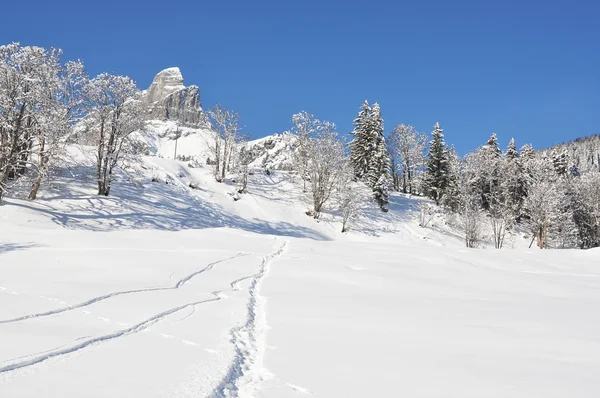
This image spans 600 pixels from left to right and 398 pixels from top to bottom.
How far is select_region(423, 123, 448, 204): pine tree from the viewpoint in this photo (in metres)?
52.5

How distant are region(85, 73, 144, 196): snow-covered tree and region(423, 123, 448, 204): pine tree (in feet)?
126

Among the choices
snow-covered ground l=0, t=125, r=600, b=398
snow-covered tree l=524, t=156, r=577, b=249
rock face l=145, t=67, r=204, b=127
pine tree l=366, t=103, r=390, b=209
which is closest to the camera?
snow-covered ground l=0, t=125, r=600, b=398

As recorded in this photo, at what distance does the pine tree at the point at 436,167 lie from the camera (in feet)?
172

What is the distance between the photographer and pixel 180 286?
8.20 meters

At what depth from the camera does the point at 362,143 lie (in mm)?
51219

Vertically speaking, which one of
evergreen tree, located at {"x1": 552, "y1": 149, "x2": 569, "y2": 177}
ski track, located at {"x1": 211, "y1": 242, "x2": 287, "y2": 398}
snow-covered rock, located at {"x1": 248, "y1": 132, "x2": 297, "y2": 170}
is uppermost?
evergreen tree, located at {"x1": 552, "y1": 149, "x2": 569, "y2": 177}

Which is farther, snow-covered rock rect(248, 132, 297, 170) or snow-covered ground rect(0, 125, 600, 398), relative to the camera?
snow-covered rock rect(248, 132, 297, 170)

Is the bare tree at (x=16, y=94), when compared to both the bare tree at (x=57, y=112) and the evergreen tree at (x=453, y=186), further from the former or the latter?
the evergreen tree at (x=453, y=186)

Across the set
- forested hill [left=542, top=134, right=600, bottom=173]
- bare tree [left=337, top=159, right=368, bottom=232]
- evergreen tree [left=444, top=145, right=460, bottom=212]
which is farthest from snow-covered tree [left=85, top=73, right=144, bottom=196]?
forested hill [left=542, top=134, right=600, bottom=173]

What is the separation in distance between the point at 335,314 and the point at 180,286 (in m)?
3.65

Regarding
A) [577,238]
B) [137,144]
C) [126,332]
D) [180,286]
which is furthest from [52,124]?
[577,238]

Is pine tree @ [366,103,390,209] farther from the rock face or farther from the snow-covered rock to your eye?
the rock face

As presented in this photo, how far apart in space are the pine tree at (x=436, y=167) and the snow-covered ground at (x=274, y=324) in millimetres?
37757

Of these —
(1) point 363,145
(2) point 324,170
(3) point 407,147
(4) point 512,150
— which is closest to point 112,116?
(2) point 324,170
